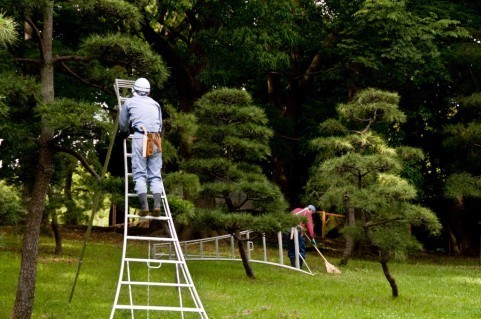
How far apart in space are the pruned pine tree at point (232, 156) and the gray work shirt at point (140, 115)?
5065mm

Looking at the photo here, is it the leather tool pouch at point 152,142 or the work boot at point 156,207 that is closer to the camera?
the work boot at point 156,207

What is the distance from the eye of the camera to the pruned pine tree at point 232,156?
1370 centimetres

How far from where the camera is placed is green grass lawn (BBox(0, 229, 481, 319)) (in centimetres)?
1066

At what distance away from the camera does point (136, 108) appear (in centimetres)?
846

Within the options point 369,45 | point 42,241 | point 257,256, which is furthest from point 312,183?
point 42,241

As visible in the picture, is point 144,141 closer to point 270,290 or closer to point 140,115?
point 140,115

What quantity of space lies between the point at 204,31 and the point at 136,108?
34.4ft

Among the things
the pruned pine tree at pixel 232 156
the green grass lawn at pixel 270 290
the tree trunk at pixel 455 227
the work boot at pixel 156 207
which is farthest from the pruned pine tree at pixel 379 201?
the tree trunk at pixel 455 227

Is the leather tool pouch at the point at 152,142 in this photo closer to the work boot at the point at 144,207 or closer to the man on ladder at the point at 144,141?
the man on ladder at the point at 144,141

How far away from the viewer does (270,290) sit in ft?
42.2

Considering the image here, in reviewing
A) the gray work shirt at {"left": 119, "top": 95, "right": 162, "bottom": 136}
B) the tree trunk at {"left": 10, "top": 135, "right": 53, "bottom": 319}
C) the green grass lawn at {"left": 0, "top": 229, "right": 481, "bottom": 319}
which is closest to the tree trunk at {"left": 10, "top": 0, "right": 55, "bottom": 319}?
the tree trunk at {"left": 10, "top": 135, "right": 53, "bottom": 319}

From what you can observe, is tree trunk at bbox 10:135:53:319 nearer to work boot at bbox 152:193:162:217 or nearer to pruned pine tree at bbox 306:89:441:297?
work boot at bbox 152:193:162:217

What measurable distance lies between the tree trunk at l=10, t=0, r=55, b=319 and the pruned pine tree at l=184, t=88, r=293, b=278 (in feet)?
12.3

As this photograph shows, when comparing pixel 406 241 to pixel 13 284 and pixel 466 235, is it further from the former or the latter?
pixel 466 235
